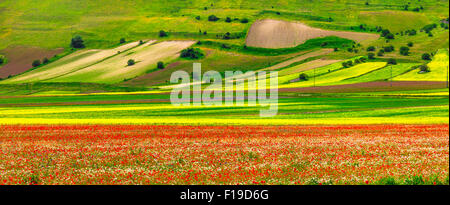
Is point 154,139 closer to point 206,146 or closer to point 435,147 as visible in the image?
point 206,146

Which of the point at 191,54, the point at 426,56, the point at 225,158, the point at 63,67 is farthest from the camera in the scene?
the point at 63,67

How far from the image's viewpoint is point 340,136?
34062 millimetres

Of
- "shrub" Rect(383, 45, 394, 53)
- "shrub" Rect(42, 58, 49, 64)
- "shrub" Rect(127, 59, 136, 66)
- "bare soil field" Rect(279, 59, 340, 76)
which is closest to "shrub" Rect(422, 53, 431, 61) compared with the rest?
"shrub" Rect(383, 45, 394, 53)

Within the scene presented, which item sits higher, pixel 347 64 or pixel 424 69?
pixel 347 64

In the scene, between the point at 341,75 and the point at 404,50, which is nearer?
the point at 341,75

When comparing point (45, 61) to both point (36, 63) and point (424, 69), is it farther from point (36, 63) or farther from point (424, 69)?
point (424, 69)

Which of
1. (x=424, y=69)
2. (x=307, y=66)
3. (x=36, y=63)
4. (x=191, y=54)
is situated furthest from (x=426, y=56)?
(x=36, y=63)

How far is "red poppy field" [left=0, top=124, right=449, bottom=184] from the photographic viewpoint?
19.6m

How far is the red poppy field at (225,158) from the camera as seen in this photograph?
19625mm

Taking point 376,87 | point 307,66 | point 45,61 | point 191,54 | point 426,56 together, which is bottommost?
point 376,87

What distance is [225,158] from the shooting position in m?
24.2

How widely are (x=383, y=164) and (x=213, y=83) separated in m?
128

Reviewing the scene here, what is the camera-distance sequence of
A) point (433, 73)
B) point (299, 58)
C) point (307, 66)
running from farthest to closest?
point (299, 58)
point (307, 66)
point (433, 73)
